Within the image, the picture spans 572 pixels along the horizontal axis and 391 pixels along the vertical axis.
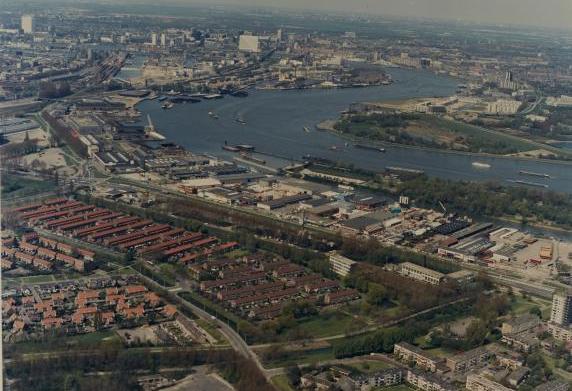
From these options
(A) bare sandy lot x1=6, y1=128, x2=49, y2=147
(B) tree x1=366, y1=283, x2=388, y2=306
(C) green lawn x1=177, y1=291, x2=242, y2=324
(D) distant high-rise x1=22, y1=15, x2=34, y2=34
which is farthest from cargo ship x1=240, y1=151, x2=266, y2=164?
(D) distant high-rise x1=22, y1=15, x2=34, y2=34

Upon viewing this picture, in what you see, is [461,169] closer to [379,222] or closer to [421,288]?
[379,222]

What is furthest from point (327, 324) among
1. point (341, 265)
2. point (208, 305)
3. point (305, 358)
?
point (341, 265)

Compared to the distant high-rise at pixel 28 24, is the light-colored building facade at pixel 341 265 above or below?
below

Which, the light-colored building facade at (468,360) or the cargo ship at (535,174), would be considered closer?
the light-colored building facade at (468,360)

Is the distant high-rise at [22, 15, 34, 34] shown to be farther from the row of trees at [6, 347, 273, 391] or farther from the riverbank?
the row of trees at [6, 347, 273, 391]

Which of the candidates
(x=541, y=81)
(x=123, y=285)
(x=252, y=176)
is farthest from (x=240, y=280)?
(x=541, y=81)

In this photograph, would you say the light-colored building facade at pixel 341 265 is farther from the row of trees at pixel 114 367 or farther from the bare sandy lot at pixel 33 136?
the bare sandy lot at pixel 33 136

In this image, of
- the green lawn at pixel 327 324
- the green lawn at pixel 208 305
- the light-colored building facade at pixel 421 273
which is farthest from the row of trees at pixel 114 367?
the light-colored building facade at pixel 421 273
